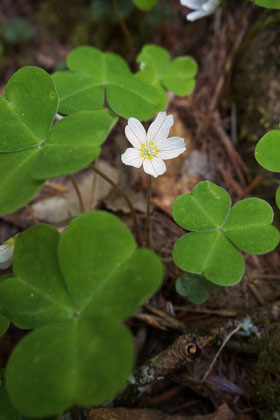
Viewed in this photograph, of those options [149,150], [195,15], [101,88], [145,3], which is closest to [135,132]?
[149,150]

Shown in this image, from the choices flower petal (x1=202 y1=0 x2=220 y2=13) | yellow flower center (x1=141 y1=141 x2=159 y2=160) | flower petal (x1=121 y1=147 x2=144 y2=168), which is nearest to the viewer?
flower petal (x1=121 y1=147 x2=144 y2=168)

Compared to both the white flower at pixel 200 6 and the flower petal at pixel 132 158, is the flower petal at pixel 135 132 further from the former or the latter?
the white flower at pixel 200 6

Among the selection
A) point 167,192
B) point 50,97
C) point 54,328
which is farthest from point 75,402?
point 167,192

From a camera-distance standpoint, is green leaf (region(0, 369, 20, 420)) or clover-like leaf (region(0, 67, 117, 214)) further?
green leaf (region(0, 369, 20, 420))

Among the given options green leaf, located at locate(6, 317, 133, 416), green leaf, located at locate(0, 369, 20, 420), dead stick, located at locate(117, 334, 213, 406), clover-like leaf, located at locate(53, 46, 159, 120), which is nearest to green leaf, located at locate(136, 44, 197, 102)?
clover-like leaf, located at locate(53, 46, 159, 120)

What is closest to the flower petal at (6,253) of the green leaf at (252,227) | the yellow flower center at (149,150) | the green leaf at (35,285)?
the green leaf at (35,285)

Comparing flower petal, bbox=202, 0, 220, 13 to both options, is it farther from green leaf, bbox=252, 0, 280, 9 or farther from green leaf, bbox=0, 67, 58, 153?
green leaf, bbox=0, 67, 58, 153

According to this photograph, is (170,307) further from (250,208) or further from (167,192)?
(167,192)
